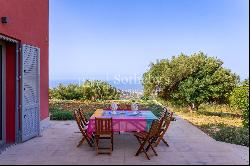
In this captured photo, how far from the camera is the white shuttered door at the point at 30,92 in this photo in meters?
8.66

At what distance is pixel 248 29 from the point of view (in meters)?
5.46

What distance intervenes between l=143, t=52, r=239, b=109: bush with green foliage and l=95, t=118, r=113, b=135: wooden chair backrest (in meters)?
9.06

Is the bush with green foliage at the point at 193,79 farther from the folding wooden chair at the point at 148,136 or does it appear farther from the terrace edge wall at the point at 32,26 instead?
the folding wooden chair at the point at 148,136

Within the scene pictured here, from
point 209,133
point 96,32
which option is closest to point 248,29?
point 209,133

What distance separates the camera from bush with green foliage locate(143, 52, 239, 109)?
53.2 feet

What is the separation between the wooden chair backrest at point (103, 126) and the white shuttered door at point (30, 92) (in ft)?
6.24

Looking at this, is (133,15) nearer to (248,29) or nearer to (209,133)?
(209,133)

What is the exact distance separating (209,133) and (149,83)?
734cm

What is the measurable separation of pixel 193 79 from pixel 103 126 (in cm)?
946

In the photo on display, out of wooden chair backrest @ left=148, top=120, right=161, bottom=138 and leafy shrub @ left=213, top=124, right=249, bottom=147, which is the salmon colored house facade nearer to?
wooden chair backrest @ left=148, top=120, right=161, bottom=138

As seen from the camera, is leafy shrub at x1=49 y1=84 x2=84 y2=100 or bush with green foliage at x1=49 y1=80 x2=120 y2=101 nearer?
leafy shrub at x1=49 y1=84 x2=84 y2=100

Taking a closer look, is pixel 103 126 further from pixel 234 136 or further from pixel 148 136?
pixel 234 136

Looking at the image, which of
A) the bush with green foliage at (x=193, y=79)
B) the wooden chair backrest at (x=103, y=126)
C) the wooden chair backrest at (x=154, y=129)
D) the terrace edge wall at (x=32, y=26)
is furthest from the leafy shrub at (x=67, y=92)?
the wooden chair backrest at (x=154, y=129)

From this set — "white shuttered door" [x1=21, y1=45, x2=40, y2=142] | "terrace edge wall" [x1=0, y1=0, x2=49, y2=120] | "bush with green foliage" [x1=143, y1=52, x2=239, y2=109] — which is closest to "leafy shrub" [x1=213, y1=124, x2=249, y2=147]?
"white shuttered door" [x1=21, y1=45, x2=40, y2=142]
